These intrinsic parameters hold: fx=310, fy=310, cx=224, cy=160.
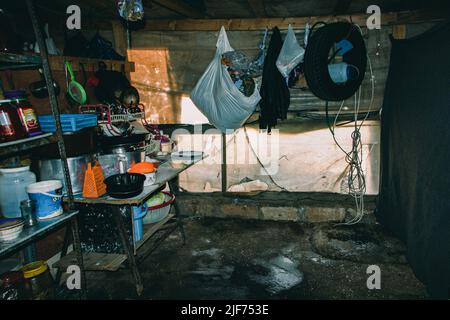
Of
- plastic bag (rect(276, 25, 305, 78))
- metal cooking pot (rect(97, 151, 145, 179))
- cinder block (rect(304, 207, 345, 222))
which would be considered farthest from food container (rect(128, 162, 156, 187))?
cinder block (rect(304, 207, 345, 222))

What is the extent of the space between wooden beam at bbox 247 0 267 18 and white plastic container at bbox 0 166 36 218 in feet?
9.65

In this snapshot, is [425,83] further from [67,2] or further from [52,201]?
[67,2]

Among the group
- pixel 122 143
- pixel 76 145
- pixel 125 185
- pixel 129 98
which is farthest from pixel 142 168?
pixel 129 98

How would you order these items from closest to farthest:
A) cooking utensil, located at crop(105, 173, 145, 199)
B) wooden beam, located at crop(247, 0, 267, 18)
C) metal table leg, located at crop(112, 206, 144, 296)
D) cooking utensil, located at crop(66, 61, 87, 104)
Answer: cooking utensil, located at crop(105, 173, 145, 199)
metal table leg, located at crop(112, 206, 144, 296)
cooking utensil, located at crop(66, 61, 87, 104)
wooden beam, located at crop(247, 0, 267, 18)

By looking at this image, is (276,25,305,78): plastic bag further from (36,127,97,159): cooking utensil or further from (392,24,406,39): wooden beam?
(36,127,97,159): cooking utensil

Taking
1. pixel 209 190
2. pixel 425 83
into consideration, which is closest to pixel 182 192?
pixel 209 190

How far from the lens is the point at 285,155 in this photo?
477 centimetres

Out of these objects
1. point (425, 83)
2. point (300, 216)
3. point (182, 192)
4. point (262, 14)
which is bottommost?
point (300, 216)

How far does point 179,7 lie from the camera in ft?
12.0

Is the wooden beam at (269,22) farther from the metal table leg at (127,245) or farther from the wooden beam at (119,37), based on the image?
the metal table leg at (127,245)

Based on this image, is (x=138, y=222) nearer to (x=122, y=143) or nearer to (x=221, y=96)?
(x=122, y=143)

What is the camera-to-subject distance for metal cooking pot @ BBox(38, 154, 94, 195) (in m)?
2.77

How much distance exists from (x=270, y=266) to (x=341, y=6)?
10.7 ft

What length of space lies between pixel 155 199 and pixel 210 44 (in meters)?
2.39
